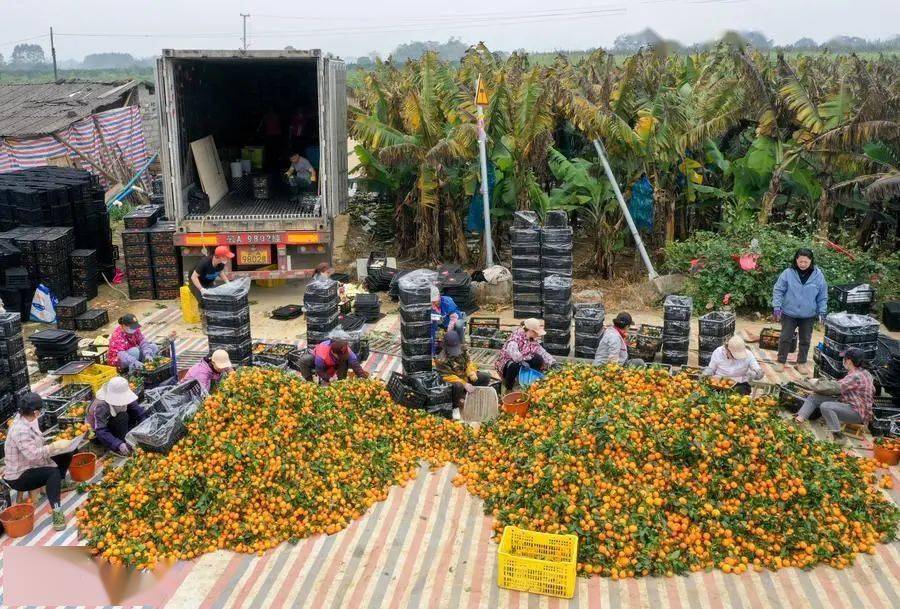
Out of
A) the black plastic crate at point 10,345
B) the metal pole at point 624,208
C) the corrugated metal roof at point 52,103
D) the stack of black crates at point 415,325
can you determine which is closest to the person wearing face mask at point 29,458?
the black plastic crate at point 10,345

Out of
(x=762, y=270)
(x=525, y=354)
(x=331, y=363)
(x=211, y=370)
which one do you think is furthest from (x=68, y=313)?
(x=762, y=270)

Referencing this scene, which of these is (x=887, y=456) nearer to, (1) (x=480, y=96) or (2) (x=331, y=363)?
(2) (x=331, y=363)

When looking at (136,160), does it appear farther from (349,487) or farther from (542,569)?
(542,569)

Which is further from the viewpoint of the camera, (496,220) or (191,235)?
(496,220)

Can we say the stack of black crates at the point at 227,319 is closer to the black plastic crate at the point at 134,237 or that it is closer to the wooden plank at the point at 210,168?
the black plastic crate at the point at 134,237

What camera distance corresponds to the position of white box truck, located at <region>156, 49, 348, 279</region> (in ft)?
42.9

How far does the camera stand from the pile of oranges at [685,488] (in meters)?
6.28

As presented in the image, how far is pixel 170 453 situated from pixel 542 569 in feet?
11.7

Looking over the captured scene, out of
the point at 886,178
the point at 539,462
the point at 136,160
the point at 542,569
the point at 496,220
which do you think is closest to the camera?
the point at 542,569

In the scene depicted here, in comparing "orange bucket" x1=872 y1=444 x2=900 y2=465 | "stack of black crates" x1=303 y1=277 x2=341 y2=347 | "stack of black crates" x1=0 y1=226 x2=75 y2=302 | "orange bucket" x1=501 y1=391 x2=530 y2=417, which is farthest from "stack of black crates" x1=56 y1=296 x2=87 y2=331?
"orange bucket" x1=872 y1=444 x2=900 y2=465

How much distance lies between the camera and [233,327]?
32.9ft

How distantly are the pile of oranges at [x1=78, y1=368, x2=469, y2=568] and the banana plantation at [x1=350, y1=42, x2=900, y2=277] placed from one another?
7462 millimetres

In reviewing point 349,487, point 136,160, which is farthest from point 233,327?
point 136,160

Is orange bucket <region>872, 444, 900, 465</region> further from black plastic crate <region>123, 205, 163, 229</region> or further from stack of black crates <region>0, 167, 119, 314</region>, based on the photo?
stack of black crates <region>0, 167, 119, 314</region>
